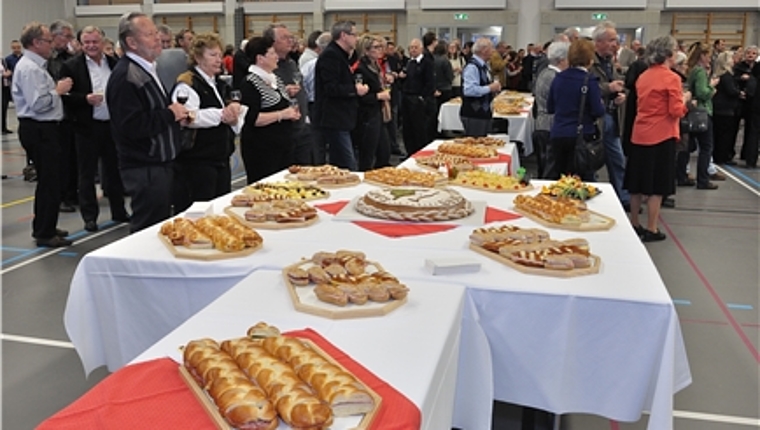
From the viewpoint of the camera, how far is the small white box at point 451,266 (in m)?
2.07

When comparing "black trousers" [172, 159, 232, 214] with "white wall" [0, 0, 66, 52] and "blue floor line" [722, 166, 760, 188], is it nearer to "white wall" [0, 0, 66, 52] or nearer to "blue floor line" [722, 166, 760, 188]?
"blue floor line" [722, 166, 760, 188]

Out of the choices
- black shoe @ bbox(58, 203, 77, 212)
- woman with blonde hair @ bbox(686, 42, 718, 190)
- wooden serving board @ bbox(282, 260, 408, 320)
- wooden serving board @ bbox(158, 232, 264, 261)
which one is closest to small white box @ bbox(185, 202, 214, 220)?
wooden serving board @ bbox(158, 232, 264, 261)

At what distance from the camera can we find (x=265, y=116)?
4074 mm

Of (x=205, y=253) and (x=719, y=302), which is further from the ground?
(x=205, y=253)

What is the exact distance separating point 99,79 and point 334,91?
5.94 ft

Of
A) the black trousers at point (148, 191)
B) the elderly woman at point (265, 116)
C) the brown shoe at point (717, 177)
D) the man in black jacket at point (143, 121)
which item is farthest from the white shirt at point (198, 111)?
the brown shoe at point (717, 177)

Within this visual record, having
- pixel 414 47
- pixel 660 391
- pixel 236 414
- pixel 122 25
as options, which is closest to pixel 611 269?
pixel 660 391

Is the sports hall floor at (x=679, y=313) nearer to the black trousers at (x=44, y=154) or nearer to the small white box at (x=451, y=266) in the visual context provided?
the black trousers at (x=44, y=154)

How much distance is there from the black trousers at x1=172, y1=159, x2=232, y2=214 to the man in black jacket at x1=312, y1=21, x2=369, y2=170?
4.84 feet

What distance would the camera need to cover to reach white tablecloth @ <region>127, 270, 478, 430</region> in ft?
4.77

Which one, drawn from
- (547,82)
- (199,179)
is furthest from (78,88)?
(547,82)

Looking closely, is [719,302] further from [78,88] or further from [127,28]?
[78,88]

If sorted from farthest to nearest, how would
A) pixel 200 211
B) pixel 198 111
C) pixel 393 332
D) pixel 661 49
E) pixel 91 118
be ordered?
1. pixel 91 118
2. pixel 661 49
3. pixel 198 111
4. pixel 200 211
5. pixel 393 332

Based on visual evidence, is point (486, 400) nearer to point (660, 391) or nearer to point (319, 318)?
point (660, 391)
